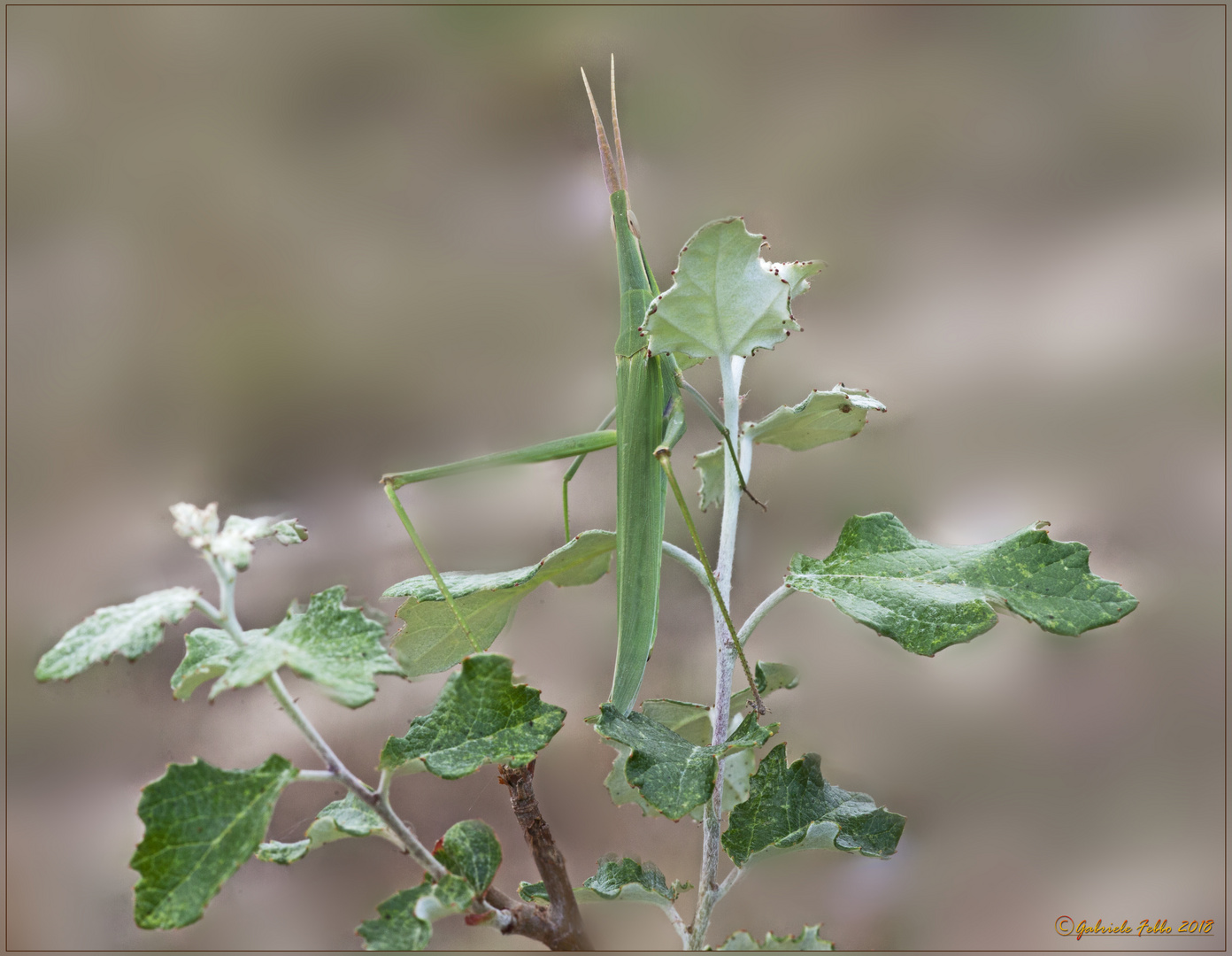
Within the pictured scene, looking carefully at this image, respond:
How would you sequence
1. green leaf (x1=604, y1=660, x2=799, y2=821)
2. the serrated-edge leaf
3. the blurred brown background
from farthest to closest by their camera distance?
1. the blurred brown background
2. green leaf (x1=604, y1=660, x2=799, y2=821)
3. the serrated-edge leaf

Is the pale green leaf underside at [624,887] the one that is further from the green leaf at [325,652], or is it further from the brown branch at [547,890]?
the green leaf at [325,652]

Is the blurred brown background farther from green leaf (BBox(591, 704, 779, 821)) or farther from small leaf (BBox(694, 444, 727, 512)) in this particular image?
green leaf (BBox(591, 704, 779, 821))

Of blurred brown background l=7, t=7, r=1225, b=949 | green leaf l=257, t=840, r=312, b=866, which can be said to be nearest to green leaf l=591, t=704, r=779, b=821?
green leaf l=257, t=840, r=312, b=866

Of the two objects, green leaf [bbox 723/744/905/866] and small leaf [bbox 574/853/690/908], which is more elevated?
green leaf [bbox 723/744/905/866]

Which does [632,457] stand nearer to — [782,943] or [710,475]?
[710,475]

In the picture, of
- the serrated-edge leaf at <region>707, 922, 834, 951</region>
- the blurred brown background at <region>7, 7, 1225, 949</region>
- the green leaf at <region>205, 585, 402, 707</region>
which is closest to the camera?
the green leaf at <region>205, 585, 402, 707</region>

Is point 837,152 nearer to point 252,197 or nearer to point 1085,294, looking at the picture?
point 1085,294

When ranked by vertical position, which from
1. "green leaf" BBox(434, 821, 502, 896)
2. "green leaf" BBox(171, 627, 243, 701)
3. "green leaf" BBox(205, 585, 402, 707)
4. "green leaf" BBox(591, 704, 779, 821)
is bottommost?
"green leaf" BBox(434, 821, 502, 896)
